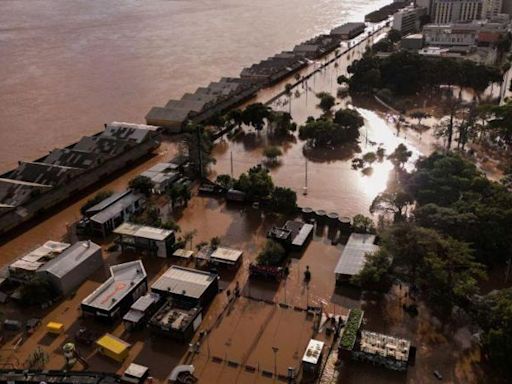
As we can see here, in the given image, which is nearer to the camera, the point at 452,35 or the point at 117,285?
the point at 117,285

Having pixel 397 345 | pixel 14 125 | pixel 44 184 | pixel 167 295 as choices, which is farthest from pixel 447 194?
pixel 14 125

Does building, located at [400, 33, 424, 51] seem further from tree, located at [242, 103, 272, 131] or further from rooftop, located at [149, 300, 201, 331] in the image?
rooftop, located at [149, 300, 201, 331]

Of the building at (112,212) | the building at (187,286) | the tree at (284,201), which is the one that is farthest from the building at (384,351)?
the building at (112,212)

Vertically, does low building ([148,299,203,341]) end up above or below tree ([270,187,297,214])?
below

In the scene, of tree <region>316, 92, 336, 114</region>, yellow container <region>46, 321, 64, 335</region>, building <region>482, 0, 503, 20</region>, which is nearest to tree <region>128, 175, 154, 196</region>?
yellow container <region>46, 321, 64, 335</region>

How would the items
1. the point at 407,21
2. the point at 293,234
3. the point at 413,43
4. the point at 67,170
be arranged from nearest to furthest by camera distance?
the point at 293,234 → the point at 67,170 → the point at 413,43 → the point at 407,21

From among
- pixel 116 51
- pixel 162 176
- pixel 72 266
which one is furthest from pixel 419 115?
pixel 116 51

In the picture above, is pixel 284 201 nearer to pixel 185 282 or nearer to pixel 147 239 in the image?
pixel 147 239

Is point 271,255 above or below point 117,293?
above
